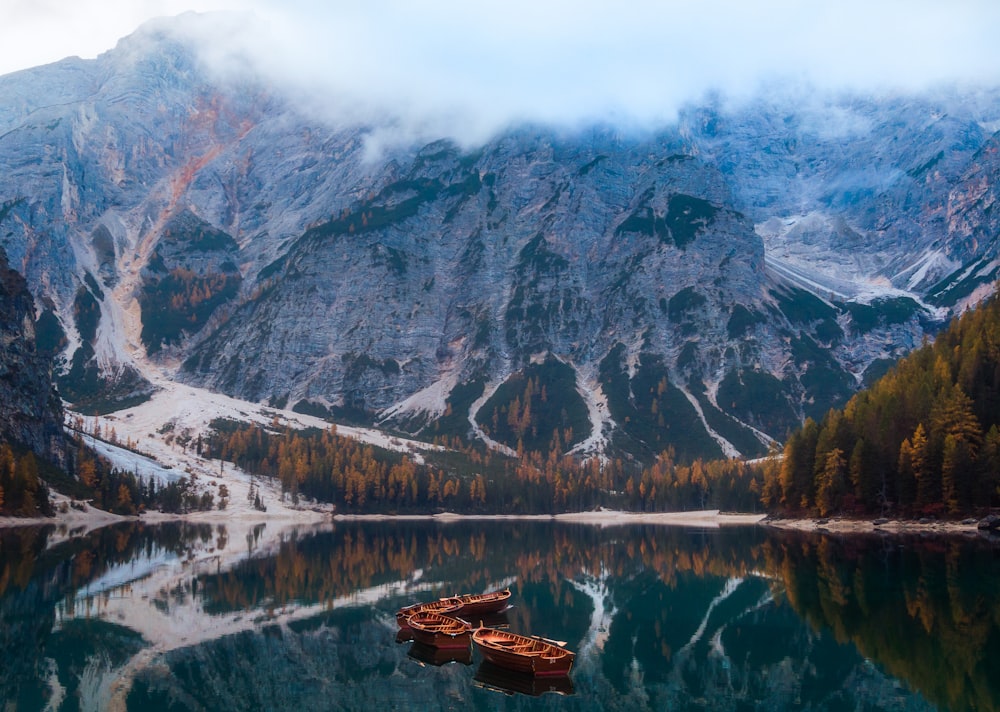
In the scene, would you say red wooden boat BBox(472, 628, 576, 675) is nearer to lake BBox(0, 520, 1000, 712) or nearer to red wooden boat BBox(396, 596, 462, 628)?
lake BBox(0, 520, 1000, 712)

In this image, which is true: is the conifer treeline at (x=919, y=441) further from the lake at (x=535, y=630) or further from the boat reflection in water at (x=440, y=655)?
the boat reflection in water at (x=440, y=655)

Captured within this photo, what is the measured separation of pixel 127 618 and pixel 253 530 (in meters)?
114

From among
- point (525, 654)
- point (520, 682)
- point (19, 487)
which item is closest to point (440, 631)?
point (525, 654)

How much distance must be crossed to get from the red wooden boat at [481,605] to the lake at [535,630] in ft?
4.26

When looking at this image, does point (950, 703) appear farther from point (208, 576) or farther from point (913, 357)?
point (913, 357)

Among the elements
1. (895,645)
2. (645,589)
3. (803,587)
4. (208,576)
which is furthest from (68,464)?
(895,645)

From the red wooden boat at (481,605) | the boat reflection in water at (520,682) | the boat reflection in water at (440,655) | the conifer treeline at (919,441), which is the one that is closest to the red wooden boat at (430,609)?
the red wooden boat at (481,605)

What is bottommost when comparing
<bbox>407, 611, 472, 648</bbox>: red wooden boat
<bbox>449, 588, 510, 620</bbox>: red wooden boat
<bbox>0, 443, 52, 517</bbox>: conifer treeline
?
<bbox>0, 443, 52, 517</bbox>: conifer treeline

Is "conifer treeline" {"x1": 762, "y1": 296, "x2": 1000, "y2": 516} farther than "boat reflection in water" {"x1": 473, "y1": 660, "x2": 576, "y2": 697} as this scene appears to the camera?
Yes

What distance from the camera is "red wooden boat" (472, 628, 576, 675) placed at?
133ft

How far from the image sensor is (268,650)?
158 feet

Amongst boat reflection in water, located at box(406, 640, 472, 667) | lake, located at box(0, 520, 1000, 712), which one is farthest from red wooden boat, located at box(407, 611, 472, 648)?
lake, located at box(0, 520, 1000, 712)

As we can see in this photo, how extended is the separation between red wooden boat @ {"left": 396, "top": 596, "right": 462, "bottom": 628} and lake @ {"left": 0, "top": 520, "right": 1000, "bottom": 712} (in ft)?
5.10

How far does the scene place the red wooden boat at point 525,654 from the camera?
40.6m
